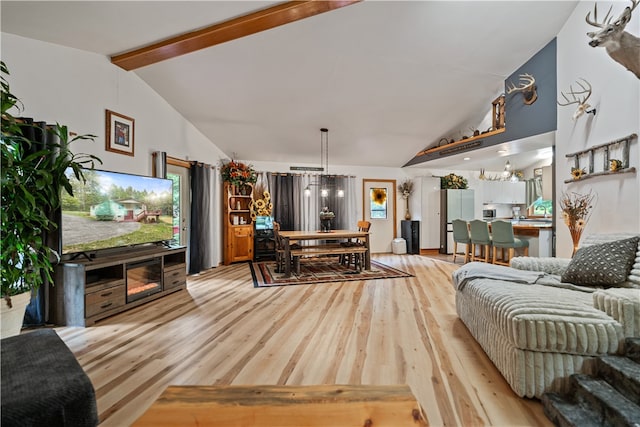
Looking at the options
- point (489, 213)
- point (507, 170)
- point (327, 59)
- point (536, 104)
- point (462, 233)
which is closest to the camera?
point (327, 59)

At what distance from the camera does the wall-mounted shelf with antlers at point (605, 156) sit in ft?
9.09

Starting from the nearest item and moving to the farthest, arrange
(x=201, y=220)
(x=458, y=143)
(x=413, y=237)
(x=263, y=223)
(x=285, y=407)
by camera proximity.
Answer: (x=285, y=407) < (x=201, y=220) < (x=458, y=143) < (x=263, y=223) < (x=413, y=237)

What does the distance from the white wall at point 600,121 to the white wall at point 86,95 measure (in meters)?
5.43

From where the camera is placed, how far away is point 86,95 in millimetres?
3164

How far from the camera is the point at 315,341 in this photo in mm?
2428

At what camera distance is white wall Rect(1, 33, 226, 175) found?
8.86 feet

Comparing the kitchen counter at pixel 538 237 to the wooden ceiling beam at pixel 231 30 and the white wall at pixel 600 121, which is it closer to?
the white wall at pixel 600 121

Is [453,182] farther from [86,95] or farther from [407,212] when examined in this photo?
[86,95]

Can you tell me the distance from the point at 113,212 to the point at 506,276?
3.96 meters

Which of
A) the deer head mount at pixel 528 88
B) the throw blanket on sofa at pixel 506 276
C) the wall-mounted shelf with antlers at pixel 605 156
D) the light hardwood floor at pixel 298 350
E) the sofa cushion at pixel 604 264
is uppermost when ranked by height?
the deer head mount at pixel 528 88

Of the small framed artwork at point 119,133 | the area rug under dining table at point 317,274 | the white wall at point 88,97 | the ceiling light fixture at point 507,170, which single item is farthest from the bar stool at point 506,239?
the small framed artwork at point 119,133

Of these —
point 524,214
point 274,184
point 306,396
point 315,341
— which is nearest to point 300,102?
point 274,184

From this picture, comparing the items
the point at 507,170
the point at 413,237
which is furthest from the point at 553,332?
the point at 507,170

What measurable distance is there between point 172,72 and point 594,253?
4977 millimetres
